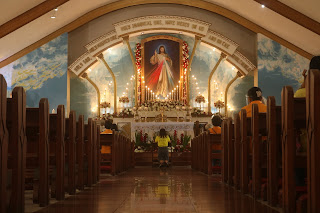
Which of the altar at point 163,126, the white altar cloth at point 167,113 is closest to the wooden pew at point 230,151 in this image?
the altar at point 163,126

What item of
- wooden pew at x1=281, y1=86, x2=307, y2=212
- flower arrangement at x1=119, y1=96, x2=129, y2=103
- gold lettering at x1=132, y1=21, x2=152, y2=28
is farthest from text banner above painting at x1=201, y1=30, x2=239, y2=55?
wooden pew at x1=281, y1=86, x2=307, y2=212

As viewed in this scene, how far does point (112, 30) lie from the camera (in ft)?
58.2

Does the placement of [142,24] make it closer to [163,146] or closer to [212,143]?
[163,146]

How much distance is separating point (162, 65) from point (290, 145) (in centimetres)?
1557

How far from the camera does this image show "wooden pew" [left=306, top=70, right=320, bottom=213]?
10.2 feet

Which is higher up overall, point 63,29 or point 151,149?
point 63,29

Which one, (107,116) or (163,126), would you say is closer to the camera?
(163,126)

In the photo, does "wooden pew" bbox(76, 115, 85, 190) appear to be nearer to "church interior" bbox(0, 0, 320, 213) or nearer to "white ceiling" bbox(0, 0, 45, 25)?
"church interior" bbox(0, 0, 320, 213)

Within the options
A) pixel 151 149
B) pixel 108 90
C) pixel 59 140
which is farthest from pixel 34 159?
pixel 108 90

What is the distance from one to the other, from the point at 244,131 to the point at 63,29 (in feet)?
43.7

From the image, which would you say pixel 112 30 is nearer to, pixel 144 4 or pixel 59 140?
pixel 144 4

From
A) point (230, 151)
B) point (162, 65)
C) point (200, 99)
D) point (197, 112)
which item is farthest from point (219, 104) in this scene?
point (230, 151)

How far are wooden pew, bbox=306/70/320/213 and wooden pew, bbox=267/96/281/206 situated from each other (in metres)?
0.95

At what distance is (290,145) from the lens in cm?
366
